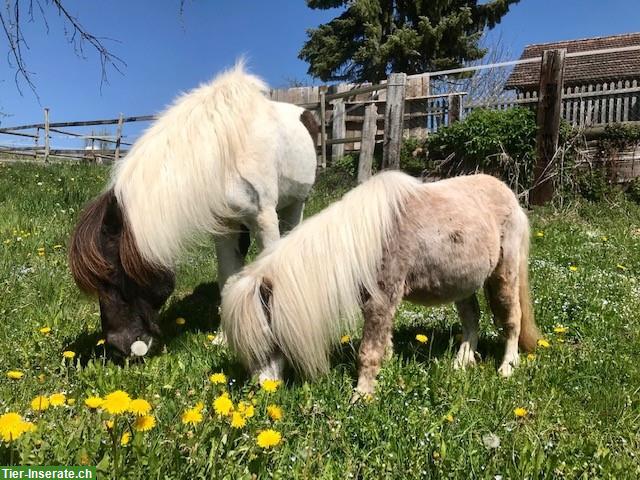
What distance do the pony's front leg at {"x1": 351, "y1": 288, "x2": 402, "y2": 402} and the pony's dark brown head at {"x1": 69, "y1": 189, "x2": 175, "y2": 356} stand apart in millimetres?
1291

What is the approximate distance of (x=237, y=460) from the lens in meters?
1.87

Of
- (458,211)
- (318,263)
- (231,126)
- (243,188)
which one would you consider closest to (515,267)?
(458,211)

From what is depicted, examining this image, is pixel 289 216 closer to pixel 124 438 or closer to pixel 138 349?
pixel 138 349

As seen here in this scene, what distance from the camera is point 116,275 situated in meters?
3.11

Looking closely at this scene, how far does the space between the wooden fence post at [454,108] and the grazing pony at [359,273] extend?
27.0 ft

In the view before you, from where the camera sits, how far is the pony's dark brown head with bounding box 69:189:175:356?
306cm

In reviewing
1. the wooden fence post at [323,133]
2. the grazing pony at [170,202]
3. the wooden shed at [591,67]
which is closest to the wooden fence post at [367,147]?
the wooden fence post at [323,133]

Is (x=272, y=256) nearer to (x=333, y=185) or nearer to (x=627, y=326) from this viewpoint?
(x=627, y=326)

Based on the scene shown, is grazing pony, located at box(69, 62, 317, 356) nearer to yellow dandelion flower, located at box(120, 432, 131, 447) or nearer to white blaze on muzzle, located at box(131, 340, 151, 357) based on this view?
white blaze on muzzle, located at box(131, 340, 151, 357)

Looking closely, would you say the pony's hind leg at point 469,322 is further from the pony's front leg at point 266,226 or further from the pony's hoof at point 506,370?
the pony's front leg at point 266,226

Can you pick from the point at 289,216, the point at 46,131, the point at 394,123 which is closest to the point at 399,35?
the point at 394,123

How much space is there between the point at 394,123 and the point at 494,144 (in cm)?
189

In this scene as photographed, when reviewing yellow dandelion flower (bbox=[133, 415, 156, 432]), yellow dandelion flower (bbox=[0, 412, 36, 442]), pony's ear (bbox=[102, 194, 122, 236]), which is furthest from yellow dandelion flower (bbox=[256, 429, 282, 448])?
pony's ear (bbox=[102, 194, 122, 236])

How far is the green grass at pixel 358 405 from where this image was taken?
6.10 feet
